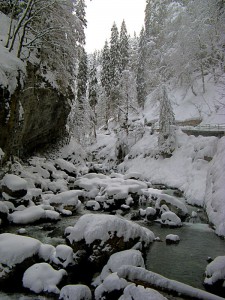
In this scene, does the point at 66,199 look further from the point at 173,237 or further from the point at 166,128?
the point at 166,128

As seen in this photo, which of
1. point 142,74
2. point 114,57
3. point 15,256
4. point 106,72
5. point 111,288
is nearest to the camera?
point 111,288

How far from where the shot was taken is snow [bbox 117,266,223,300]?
5947mm

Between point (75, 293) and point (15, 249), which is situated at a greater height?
point (15, 249)

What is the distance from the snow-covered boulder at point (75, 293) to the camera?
611cm

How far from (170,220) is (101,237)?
456 centimetres

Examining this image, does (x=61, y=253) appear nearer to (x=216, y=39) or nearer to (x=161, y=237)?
(x=161, y=237)

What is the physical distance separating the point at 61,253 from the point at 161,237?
13.2ft

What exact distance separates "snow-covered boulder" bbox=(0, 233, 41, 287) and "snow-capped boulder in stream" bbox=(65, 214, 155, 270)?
4.12 ft

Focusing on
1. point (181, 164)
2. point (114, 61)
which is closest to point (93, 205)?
point (181, 164)

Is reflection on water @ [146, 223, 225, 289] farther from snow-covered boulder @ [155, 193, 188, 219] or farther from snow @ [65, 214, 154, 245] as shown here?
snow-covered boulder @ [155, 193, 188, 219]

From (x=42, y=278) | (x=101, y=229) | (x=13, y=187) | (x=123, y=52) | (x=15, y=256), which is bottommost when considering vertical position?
(x=42, y=278)

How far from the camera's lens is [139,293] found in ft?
18.7

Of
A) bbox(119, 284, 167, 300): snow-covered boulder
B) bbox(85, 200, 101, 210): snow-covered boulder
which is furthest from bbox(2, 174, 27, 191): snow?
bbox(119, 284, 167, 300): snow-covered boulder

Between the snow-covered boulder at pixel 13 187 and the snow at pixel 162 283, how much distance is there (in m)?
7.07
